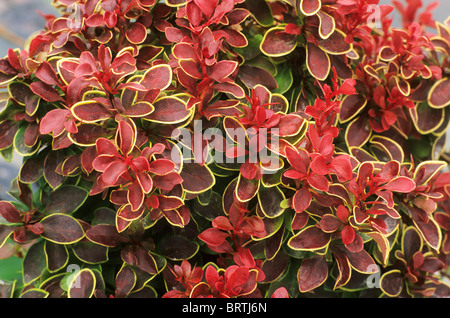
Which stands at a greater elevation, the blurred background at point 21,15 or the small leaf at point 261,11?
the small leaf at point 261,11

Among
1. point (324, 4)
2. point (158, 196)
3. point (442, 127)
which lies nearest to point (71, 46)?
point (158, 196)

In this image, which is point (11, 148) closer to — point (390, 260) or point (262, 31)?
point (262, 31)

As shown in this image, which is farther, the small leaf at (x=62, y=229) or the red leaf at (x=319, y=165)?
the small leaf at (x=62, y=229)

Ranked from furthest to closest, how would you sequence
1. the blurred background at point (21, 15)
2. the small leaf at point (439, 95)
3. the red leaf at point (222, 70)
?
1. the blurred background at point (21, 15)
2. the small leaf at point (439, 95)
3. the red leaf at point (222, 70)

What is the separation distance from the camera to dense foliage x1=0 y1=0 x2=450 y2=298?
0.81 m

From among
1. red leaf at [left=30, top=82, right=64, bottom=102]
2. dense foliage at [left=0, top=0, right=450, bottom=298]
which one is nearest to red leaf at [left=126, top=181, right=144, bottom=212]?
dense foliage at [left=0, top=0, right=450, bottom=298]

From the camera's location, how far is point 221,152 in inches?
35.2

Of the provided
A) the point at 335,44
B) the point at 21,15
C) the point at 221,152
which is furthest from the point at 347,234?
the point at 21,15

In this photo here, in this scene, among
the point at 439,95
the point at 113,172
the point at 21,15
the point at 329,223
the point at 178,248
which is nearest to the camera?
the point at 113,172

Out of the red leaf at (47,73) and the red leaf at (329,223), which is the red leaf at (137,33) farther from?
the red leaf at (329,223)

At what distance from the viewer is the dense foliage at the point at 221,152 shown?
0.81m

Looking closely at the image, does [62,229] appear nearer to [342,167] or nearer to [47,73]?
[47,73]

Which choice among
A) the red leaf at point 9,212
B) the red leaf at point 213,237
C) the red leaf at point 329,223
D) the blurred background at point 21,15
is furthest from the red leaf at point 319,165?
the blurred background at point 21,15

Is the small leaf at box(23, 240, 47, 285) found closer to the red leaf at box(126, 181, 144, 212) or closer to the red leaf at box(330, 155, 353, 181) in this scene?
the red leaf at box(126, 181, 144, 212)
